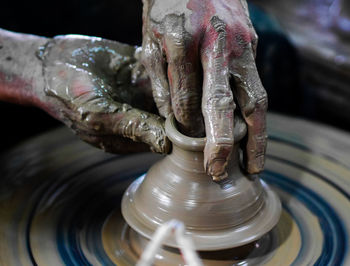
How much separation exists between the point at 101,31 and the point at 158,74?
1.44 meters

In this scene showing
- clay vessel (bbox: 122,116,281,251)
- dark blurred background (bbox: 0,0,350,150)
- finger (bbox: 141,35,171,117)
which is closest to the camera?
clay vessel (bbox: 122,116,281,251)

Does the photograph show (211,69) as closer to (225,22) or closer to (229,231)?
(225,22)

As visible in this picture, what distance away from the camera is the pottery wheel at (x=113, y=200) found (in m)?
1.43

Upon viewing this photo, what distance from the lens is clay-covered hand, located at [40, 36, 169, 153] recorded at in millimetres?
1441

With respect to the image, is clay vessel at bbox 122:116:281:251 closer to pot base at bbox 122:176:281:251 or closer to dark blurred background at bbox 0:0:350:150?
pot base at bbox 122:176:281:251

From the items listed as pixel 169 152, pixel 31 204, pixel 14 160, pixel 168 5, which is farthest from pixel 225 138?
pixel 14 160

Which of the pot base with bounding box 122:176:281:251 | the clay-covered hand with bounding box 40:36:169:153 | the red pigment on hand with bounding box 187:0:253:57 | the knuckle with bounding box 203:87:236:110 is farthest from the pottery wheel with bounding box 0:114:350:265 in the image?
the red pigment on hand with bounding box 187:0:253:57

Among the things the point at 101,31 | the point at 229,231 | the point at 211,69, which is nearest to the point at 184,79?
the point at 211,69

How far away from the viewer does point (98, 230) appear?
1573 mm

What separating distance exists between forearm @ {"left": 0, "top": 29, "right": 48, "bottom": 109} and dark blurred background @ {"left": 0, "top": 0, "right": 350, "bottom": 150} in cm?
79

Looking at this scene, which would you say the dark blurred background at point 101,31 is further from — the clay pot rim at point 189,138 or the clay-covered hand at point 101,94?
A: the clay pot rim at point 189,138

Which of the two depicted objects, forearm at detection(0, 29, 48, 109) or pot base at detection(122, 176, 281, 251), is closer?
pot base at detection(122, 176, 281, 251)

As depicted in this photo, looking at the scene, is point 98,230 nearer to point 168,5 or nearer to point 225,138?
point 225,138

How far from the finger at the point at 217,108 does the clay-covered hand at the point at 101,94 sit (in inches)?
8.1
